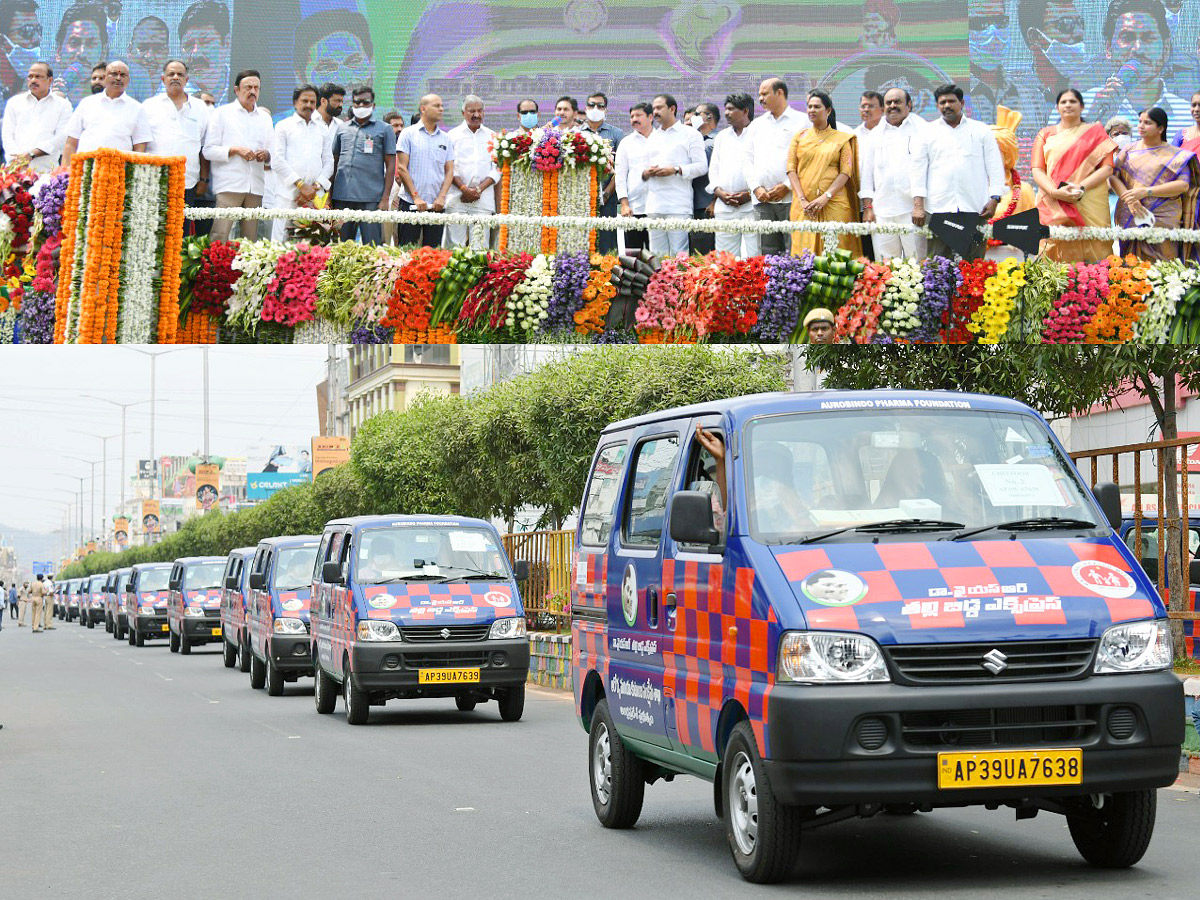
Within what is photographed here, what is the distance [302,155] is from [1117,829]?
1359 cm

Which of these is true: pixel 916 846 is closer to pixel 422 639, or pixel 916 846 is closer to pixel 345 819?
pixel 345 819

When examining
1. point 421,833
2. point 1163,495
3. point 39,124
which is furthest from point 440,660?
point 421,833

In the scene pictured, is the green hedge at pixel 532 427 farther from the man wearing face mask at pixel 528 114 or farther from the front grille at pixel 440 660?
the front grille at pixel 440 660

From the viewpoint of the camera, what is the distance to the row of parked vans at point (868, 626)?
710 cm

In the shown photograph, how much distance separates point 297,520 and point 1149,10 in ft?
121

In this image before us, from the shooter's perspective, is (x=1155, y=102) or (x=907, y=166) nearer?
Result: (x=907, y=166)

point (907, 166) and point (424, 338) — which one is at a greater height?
point (907, 166)

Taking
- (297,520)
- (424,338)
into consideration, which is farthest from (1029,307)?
(297,520)

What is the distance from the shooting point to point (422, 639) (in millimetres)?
17625

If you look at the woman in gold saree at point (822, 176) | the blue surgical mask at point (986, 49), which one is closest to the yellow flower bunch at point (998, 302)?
the woman in gold saree at point (822, 176)

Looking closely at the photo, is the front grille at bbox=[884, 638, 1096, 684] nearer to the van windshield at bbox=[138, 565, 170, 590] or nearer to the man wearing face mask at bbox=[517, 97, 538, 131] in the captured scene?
the man wearing face mask at bbox=[517, 97, 538, 131]

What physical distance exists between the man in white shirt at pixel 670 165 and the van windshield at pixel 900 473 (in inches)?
456

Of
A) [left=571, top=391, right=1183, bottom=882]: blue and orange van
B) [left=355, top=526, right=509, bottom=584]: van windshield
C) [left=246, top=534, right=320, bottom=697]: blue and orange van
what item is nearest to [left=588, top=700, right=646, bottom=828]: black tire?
[left=571, top=391, right=1183, bottom=882]: blue and orange van

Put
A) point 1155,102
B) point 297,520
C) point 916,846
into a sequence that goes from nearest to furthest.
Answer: point 916,846, point 1155,102, point 297,520
